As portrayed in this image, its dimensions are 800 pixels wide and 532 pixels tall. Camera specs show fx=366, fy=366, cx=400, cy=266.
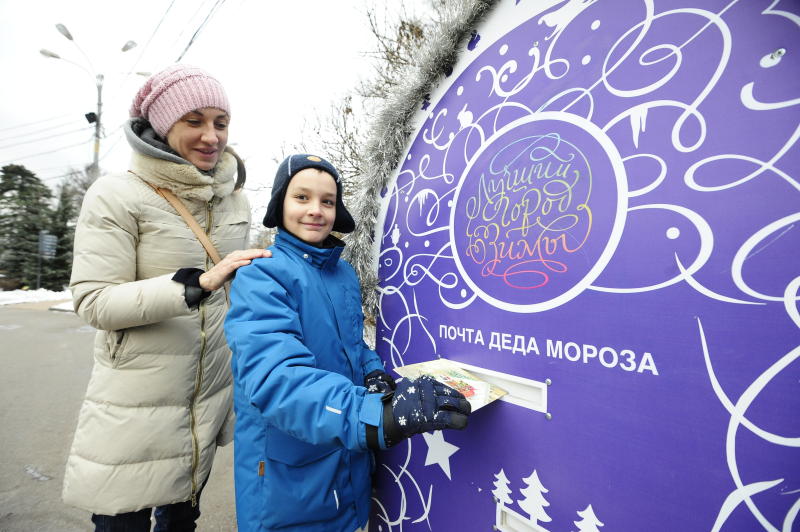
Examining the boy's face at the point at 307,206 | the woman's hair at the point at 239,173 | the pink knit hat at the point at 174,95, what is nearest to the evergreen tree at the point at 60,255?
the woman's hair at the point at 239,173

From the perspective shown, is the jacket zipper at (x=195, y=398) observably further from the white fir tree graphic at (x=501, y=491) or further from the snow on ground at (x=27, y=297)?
the snow on ground at (x=27, y=297)

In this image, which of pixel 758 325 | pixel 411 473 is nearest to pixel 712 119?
pixel 758 325

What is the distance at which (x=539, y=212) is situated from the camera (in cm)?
107

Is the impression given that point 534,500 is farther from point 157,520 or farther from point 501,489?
point 157,520

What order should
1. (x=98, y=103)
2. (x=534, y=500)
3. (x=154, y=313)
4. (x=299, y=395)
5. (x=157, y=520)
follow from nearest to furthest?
(x=299, y=395) < (x=534, y=500) < (x=154, y=313) < (x=157, y=520) < (x=98, y=103)

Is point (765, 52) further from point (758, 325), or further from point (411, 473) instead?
point (411, 473)

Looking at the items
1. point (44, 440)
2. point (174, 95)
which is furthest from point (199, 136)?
point (44, 440)

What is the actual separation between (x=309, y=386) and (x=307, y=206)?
0.65 meters

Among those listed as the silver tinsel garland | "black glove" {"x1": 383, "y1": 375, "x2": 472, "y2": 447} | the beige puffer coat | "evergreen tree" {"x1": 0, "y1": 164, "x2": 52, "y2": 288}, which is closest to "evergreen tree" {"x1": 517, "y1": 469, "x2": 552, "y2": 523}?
"black glove" {"x1": 383, "y1": 375, "x2": 472, "y2": 447}

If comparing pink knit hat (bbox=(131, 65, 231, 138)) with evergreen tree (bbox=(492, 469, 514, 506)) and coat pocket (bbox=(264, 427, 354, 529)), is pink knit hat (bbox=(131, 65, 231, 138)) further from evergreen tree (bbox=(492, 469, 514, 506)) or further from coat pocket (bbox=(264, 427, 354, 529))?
evergreen tree (bbox=(492, 469, 514, 506))

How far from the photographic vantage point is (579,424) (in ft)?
3.19

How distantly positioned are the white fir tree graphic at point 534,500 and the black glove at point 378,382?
0.52 m

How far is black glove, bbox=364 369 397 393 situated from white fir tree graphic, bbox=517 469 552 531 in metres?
0.52

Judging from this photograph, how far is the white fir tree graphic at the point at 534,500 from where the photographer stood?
3.41ft
